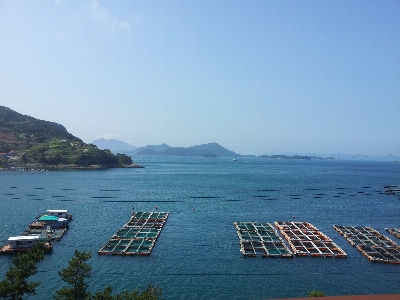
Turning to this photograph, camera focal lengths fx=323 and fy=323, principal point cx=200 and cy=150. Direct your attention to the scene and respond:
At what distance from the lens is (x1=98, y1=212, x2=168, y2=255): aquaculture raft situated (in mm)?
37562

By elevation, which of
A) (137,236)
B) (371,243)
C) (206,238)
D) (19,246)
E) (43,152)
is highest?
(43,152)

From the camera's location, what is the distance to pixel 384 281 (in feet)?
103

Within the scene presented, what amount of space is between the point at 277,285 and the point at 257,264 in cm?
511

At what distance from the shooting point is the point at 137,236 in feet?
143

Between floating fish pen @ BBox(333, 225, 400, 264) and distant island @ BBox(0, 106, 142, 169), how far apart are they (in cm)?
13118

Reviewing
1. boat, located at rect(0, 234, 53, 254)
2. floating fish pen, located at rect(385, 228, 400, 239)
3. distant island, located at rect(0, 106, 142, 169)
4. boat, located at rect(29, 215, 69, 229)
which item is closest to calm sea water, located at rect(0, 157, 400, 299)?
boat, located at rect(29, 215, 69, 229)

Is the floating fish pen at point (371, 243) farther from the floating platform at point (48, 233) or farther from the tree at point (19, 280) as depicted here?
the floating platform at point (48, 233)

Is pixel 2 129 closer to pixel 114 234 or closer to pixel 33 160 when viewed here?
pixel 33 160

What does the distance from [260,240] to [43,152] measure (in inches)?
5465

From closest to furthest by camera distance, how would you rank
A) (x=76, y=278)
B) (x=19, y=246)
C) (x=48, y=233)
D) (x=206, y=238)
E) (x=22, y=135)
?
(x=76, y=278) → (x=19, y=246) → (x=48, y=233) → (x=206, y=238) → (x=22, y=135)

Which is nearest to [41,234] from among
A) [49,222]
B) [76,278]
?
[49,222]

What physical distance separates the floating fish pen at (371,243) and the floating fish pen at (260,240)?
9.59 meters

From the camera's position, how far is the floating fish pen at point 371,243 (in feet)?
123

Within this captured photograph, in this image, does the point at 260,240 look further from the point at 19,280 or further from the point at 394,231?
the point at 19,280
